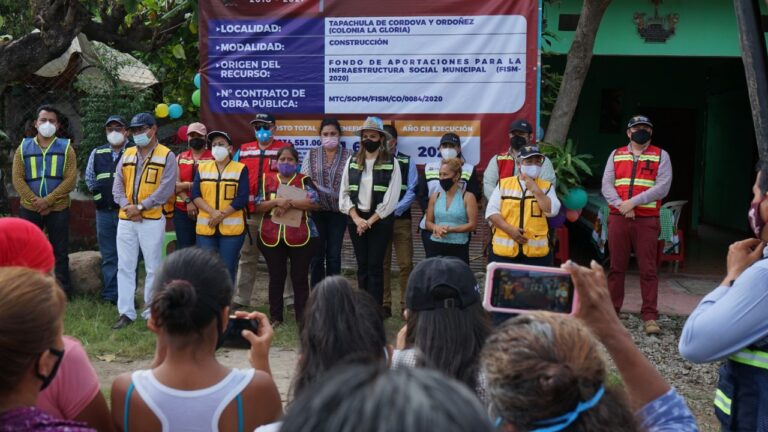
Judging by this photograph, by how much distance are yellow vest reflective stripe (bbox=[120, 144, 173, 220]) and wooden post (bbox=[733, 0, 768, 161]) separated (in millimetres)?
5501

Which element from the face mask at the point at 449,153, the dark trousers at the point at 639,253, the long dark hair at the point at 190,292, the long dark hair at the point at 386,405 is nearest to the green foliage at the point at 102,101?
the face mask at the point at 449,153

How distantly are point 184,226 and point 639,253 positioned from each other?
4.51 metres

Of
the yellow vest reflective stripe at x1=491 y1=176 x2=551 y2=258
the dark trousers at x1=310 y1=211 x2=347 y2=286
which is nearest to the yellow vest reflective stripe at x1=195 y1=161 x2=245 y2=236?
the dark trousers at x1=310 y1=211 x2=347 y2=286

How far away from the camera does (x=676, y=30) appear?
34.2 feet

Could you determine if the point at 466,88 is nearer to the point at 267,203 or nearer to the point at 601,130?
the point at 267,203

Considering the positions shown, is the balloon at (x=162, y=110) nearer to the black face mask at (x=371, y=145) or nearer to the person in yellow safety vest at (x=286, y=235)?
the person in yellow safety vest at (x=286, y=235)

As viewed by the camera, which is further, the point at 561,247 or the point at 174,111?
the point at 174,111

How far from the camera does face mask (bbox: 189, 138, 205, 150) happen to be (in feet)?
A: 26.3

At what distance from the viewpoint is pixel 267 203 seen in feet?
24.8

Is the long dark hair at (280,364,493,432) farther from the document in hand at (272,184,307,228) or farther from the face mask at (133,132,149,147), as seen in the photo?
the face mask at (133,132,149,147)

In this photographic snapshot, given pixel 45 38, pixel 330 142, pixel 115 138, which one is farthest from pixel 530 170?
pixel 45 38

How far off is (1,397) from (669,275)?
9.72 meters

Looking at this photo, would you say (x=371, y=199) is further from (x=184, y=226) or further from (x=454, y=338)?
(x=454, y=338)

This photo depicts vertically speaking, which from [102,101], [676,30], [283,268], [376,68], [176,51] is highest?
[676,30]
